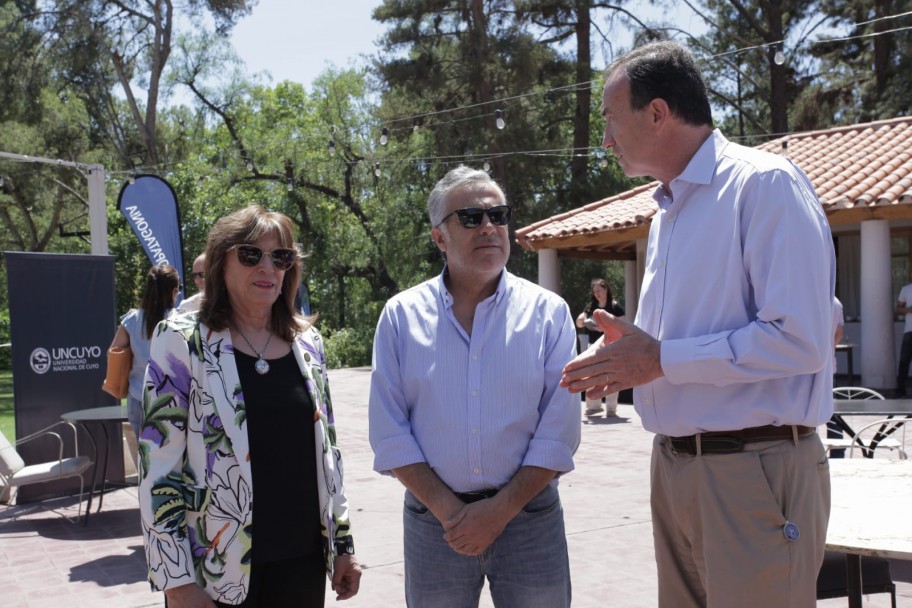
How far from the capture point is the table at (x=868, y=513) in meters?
2.41

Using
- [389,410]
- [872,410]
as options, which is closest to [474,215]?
[389,410]

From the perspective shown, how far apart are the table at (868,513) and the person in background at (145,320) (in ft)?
15.6

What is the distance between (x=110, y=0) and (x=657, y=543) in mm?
32626

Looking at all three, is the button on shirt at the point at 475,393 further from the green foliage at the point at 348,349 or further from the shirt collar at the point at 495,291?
the green foliage at the point at 348,349

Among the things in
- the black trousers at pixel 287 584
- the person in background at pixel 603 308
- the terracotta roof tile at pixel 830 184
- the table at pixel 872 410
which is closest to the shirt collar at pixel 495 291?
the black trousers at pixel 287 584

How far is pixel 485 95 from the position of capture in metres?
25.2

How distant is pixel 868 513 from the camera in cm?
274

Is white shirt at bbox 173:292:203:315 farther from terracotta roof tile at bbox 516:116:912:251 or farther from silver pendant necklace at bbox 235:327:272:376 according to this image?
terracotta roof tile at bbox 516:116:912:251

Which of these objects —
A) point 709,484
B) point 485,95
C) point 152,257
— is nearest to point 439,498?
point 709,484

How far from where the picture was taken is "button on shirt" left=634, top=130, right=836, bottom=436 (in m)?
2.02

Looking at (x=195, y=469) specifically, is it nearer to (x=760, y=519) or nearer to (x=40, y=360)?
(x=760, y=519)

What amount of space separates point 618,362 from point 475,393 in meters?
0.58

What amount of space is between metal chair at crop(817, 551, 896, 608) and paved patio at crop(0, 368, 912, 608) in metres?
1.37

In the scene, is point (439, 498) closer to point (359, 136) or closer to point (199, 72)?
point (359, 136)
